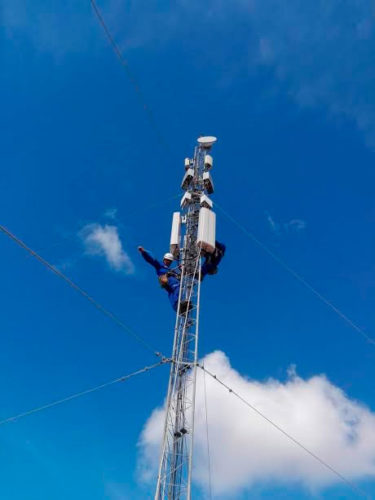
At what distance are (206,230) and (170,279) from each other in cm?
278

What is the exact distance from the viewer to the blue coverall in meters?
18.8

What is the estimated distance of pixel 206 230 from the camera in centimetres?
1880

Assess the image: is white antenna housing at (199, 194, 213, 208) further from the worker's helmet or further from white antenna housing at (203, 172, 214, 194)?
the worker's helmet

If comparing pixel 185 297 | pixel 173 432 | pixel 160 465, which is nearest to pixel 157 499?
pixel 160 465

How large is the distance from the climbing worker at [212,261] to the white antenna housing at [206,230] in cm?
49

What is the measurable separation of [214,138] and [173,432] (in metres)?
14.3

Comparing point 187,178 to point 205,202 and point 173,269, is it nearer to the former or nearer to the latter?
point 205,202

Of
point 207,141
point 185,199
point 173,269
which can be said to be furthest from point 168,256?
point 207,141

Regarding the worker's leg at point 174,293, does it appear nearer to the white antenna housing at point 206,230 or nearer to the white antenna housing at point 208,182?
the white antenna housing at point 206,230

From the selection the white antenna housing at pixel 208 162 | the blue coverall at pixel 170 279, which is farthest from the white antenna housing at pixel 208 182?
the blue coverall at pixel 170 279

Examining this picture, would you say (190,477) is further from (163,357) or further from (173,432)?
(163,357)

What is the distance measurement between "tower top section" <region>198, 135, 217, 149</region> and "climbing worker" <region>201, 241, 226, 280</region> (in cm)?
589

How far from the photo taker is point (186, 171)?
2188cm

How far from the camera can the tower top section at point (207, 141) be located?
73.3ft
